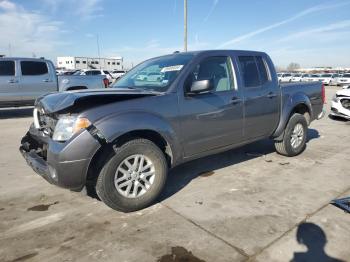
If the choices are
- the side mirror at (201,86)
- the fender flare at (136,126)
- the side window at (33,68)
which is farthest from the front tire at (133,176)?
the side window at (33,68)

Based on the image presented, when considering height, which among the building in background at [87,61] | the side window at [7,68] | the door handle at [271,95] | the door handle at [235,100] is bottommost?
the door handle at [235,100]

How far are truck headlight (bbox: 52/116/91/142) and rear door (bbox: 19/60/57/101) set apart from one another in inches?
354

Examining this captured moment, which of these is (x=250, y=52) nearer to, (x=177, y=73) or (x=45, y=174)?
(x=177, y=73)

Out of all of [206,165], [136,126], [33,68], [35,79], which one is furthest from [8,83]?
[136,126]

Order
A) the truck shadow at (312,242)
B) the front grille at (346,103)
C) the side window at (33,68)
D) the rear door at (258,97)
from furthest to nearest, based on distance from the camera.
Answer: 1. the side window at (33,68)
2. the front grille at (346,103)
3. the rear door at (258,97)
4. the truck shadow at (312,242)

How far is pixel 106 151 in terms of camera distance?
3.47 m

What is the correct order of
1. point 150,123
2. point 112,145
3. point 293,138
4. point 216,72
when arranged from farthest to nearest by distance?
1. point 293,138
2. point 216,72
3. point 150,123
4. point 112,145

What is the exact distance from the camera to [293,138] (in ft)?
19.4

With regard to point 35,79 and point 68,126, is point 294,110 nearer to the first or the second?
point 68,126

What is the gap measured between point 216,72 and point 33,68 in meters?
9.05

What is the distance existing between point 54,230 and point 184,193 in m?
1.64

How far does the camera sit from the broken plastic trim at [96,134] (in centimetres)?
327

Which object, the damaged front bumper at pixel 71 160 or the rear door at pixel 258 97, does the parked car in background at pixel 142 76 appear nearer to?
the rear door at pixel 258 97

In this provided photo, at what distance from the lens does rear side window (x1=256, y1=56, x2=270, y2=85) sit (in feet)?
17.3
